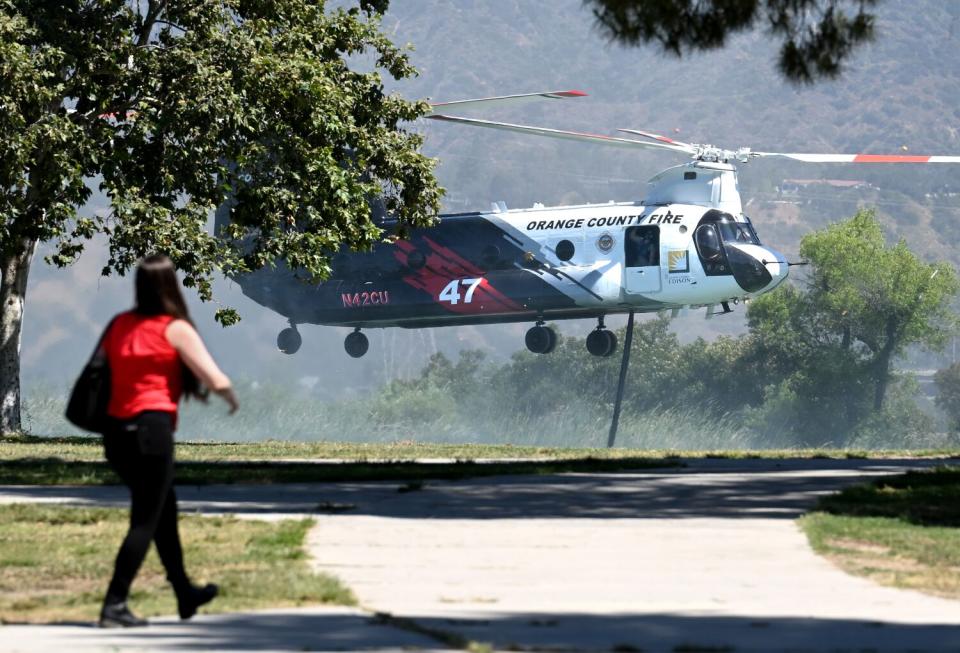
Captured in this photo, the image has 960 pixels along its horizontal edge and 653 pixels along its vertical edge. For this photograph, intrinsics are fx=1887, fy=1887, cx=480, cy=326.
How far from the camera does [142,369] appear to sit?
9844 millimetres

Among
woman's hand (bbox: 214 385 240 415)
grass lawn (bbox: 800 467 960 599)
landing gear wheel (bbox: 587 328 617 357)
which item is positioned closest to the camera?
woman's hand (bbox: 214 385 240 415)

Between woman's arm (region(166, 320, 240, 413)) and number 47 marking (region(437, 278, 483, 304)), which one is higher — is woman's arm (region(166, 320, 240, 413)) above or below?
below

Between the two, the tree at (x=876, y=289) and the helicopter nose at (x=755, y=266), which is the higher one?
the tree at (x=876, y=289)

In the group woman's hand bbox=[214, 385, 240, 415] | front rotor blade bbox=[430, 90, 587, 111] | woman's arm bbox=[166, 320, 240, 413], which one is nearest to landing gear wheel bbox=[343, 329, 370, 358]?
front rotor blade bbox=[430, 90, 587, 111]

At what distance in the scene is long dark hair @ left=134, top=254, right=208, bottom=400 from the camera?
32.5 ft

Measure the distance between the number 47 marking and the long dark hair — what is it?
46008 millimetres

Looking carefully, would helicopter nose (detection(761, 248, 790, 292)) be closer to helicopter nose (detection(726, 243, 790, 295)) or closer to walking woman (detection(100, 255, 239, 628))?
helicopter nose (detection(726, 243, 790, 295))

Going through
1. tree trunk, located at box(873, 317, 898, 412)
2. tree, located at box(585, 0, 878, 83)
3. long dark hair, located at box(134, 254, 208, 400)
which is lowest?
long dark hair, located at box(134, 254, 208, 400)

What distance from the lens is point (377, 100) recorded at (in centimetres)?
3762

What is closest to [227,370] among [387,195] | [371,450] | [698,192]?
[698,192]

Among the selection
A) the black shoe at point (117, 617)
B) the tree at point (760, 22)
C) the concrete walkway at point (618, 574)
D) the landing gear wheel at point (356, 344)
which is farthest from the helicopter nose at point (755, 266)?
the black shoe at point (117, 617)

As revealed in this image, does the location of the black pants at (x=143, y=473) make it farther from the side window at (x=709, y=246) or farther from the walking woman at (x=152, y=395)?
the side window at (x=709, y=246)

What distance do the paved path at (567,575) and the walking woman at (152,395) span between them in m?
0.45

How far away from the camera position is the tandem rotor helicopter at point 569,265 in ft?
174
